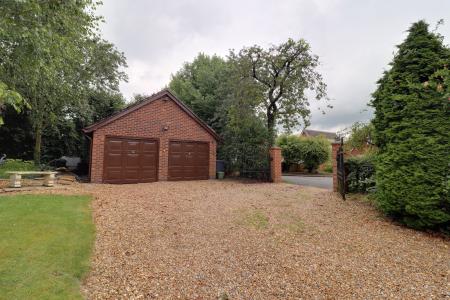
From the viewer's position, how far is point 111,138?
477 inches

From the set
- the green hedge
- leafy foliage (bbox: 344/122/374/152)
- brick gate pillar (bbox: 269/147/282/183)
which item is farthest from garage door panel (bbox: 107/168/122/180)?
leafy foliage (bbox: 344/122/374/152)

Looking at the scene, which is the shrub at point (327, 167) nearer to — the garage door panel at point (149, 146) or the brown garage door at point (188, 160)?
the brown garage door at point (188, 160)

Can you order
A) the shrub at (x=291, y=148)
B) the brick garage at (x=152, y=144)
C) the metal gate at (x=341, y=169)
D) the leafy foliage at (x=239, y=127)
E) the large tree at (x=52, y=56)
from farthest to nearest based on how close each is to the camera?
the shrub at (x=291, y=148)
the leafy foliage at (x=239, y=127)
the brick garage at (x=152, y=144)
the metal gate at (x=341, y=169)
the large tree at (x=52, y=56)

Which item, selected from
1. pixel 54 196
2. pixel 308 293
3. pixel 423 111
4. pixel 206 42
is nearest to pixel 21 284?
pixel 308 293

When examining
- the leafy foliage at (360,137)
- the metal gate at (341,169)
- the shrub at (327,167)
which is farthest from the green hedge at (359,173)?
the shrub at (327,167)

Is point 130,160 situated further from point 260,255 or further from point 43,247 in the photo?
point 260,255

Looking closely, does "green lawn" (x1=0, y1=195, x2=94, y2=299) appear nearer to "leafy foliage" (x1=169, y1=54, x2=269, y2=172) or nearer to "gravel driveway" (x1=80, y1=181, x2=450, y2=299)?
"gravel driveway" (x1=80, y1=181, x2=450, y2=299)

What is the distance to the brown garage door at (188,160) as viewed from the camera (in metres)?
13.8

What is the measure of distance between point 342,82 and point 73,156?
1897cm

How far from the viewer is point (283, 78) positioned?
46.2ft

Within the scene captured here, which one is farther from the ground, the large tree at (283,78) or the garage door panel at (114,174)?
the large tree at (283,78)

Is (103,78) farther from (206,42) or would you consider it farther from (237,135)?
(237,135)

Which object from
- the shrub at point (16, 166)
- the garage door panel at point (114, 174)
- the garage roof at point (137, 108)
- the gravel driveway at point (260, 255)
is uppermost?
the garage roof at point (137, 108)

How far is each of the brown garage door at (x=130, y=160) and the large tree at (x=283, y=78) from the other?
662 centimetres
